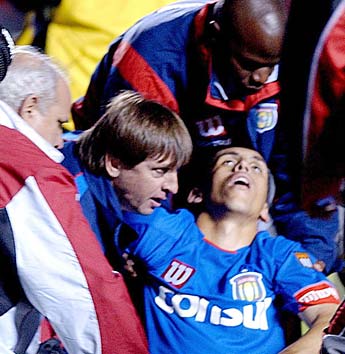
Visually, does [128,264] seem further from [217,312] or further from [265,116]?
[265,116]

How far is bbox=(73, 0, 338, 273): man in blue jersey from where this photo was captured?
2.46m

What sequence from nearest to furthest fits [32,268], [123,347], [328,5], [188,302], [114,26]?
[32,268] < [123,347] < [328,5] < [188,302] < [114,26]

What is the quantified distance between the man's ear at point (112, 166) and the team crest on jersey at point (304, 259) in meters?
0.48

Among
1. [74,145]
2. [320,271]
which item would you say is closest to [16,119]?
[74,145]

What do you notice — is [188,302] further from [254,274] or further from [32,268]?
[32,268]

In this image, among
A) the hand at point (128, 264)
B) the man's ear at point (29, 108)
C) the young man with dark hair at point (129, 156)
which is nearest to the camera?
the man's ear at point (29, 108)

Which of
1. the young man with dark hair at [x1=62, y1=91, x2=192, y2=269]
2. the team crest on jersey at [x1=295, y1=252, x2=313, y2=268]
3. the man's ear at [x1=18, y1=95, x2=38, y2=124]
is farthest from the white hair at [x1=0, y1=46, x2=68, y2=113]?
the team crest on jersey at [x1=295, y1=252, x2=313, y2=268]

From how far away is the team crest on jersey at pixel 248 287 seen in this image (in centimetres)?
242

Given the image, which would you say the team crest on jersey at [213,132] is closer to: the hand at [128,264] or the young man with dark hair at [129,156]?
the young man with dark hair at [129,156]

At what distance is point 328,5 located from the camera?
2.27 metres

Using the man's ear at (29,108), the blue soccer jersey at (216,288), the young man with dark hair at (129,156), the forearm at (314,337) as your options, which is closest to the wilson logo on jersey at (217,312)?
the blue soccer jersey at (216,288)

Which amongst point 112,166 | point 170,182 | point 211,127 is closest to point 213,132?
point 211,127

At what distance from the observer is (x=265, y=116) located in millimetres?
2545

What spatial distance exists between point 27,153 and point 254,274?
886 mm
